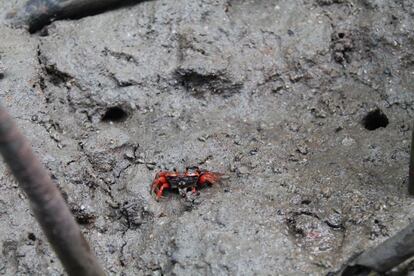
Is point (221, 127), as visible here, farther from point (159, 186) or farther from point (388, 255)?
point (388, 255)

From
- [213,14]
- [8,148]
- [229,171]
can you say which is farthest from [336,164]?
[8,148]

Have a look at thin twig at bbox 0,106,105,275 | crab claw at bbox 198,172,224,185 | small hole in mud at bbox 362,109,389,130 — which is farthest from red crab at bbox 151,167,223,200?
thin twig at bbox 0,106,105,275

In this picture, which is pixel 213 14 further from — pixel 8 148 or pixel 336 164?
pixel 8 148

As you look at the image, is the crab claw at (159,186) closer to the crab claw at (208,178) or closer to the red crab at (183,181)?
the red crab at (183,181)

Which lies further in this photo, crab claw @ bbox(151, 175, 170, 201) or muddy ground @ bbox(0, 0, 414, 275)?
crab claw @ bbox(151, 175, 170, 201)

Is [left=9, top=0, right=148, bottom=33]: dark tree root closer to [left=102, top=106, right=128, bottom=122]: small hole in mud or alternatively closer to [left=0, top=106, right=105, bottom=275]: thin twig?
[left=102, top=106, right=128, bottom=122]: small hole in mud
